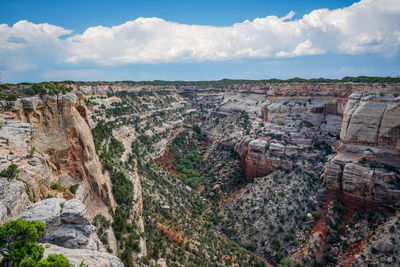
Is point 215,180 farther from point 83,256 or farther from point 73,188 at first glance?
point 83,256

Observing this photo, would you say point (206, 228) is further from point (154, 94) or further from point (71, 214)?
point (154, 94)

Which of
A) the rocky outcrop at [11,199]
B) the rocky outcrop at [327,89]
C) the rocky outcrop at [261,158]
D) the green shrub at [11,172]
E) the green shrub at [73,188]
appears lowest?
the rocky outcrop at [261,158]

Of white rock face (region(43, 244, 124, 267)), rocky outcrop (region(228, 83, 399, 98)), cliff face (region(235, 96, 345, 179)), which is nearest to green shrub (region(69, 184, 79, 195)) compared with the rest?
white rock face (region(43, 244, 124, 267))

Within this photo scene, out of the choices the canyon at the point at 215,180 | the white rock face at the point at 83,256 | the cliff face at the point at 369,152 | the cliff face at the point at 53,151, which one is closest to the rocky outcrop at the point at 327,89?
the canyon at the point at 215,180

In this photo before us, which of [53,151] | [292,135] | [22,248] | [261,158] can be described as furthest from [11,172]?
[292,135]

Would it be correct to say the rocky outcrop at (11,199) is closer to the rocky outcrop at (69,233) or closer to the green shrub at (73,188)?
the rocky outcrop at (69,233)
